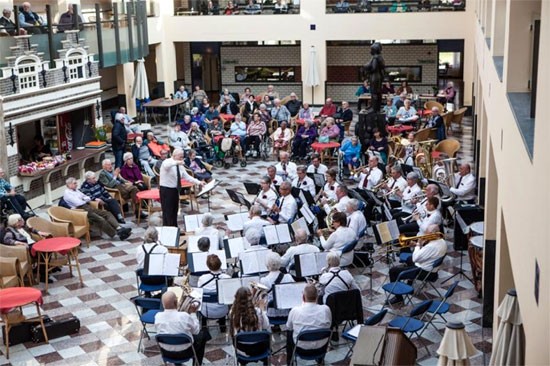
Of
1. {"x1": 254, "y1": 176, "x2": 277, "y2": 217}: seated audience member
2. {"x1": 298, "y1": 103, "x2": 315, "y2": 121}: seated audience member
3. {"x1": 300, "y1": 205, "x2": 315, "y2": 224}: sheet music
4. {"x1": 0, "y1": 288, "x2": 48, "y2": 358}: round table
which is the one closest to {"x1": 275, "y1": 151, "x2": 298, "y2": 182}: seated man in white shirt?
{"x1": 254, "y1": 176, "x2": 277, "y2": 217}: seated audience member

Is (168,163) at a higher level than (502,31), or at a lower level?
lower

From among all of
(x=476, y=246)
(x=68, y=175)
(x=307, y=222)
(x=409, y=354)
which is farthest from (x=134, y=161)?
(x=409, y=354)

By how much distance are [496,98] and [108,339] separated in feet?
17.6

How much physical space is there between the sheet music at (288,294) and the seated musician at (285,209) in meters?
3.61

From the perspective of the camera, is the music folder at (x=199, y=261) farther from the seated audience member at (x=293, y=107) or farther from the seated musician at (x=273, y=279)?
the seated audience member at (x=293, y=107)

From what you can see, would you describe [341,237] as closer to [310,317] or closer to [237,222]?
[237,222]

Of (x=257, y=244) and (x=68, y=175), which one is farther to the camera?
(x=68, y=175)

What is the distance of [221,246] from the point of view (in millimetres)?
10898

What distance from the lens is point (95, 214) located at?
44.8 feet

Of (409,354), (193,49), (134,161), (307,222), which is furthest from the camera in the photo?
(193,49)

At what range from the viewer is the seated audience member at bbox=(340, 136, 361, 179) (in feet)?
54.9

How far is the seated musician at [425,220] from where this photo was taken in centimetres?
1129

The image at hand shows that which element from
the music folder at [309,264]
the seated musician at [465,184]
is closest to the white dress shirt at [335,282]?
the music folder at [309,264]

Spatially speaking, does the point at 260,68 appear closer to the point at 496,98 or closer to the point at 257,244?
the point at 257,244
